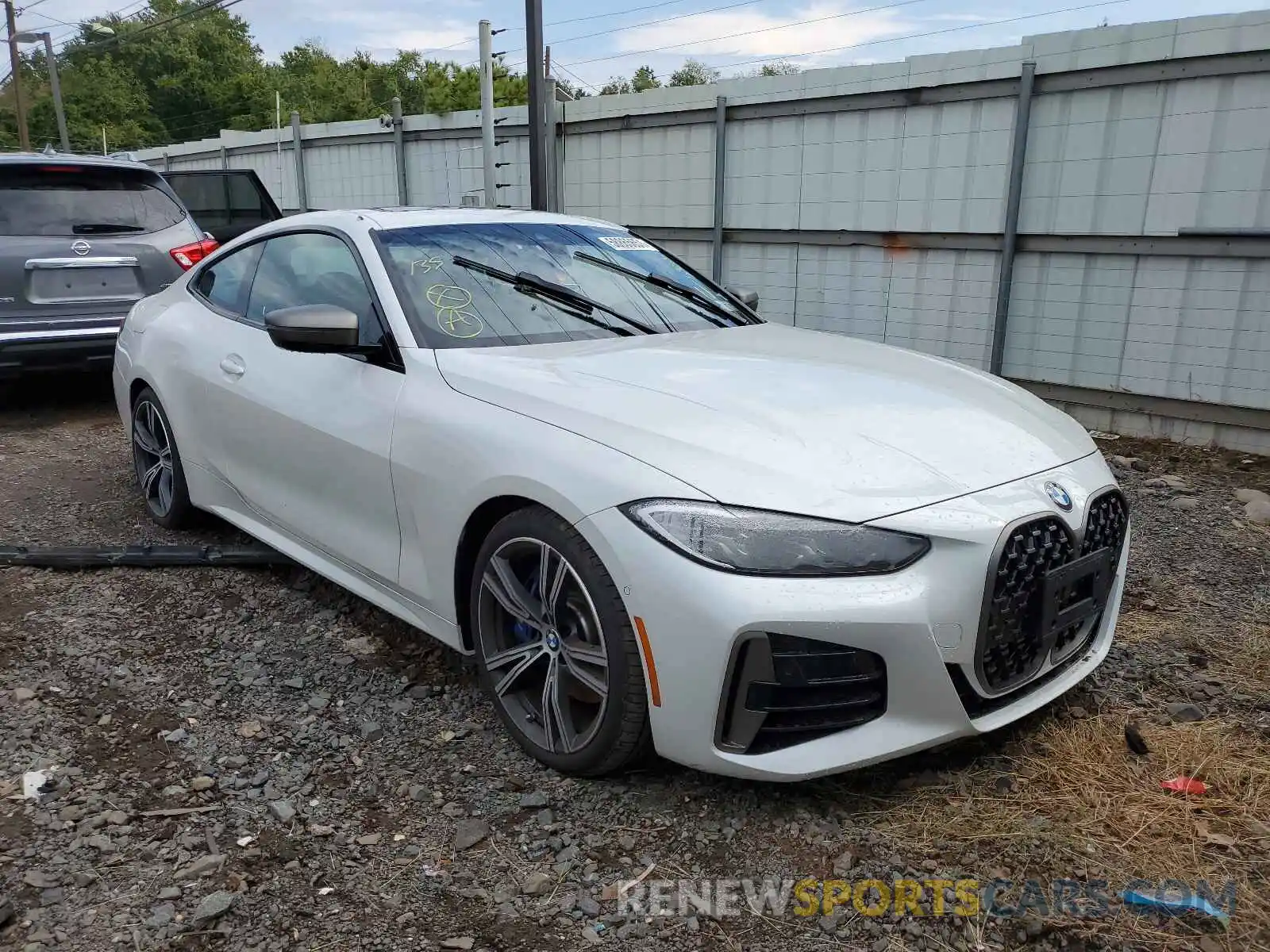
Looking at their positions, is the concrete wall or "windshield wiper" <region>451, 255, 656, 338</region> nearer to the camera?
"windshield wiper" <region>451, 255, 656, 338</region>

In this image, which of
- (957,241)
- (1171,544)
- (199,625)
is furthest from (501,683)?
(957,241)

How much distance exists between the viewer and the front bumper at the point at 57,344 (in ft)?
20.0

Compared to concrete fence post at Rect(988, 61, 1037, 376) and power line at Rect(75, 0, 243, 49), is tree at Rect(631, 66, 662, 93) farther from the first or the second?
concrete fence post at Rect(988, 61, 1037, 376)

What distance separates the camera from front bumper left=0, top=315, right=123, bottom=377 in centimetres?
611

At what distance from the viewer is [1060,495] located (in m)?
2.46

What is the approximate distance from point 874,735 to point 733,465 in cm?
71

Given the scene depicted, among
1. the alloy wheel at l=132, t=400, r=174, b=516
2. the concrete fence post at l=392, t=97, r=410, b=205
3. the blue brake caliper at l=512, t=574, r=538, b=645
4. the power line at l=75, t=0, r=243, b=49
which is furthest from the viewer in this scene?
the power line at l=75, t=0, r=243, b=49

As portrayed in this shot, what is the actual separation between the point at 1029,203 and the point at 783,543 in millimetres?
5522

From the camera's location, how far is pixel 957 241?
7090 millimetres

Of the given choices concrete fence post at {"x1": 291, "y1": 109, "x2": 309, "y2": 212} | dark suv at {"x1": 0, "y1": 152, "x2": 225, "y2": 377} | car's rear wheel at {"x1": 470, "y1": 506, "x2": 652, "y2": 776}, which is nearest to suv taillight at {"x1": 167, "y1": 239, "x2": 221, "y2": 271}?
dark suv at {"x1": 0, "y1": 152, "x2": 225, "y2": 377}

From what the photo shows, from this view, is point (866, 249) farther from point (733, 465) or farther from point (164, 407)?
point (733, 465)

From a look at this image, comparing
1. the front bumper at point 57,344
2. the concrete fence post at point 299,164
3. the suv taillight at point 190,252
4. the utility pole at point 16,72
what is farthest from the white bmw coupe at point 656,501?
the utility pole at point 16,72

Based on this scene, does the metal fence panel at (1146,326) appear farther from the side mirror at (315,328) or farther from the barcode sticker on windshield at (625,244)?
the side mirror at (315,328)

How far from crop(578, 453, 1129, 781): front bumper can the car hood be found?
0.14 meters
